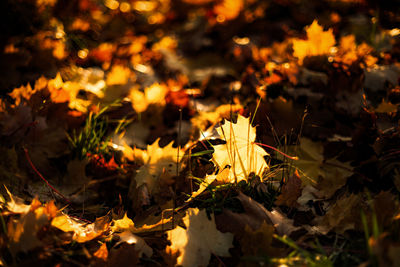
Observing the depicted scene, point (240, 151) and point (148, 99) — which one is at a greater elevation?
point (240, 151)

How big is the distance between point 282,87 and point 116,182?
105 cm

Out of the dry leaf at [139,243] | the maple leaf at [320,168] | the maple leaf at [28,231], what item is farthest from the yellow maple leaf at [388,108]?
the maple leaf at [28,231]

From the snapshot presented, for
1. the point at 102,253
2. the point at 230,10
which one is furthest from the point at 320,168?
the point at 230,10

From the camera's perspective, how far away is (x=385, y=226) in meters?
0.98

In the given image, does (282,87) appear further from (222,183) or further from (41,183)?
(41,183)

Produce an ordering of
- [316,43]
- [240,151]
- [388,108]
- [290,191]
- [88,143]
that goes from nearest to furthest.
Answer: [290,191] → [240,151] → [388,108] → [88,143] → [316,43]

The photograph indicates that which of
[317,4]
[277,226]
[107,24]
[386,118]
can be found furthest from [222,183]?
[107,24]

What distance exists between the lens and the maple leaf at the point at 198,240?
1017 mm

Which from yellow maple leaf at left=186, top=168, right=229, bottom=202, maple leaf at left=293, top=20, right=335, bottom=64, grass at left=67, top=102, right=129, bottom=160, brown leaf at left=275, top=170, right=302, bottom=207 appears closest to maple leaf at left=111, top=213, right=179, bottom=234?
yellow maple leaf at left=186, top=168, right=229, bottom=202

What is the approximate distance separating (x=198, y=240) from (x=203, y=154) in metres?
0.56

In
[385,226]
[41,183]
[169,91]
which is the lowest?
[41,183]

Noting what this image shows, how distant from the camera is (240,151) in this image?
1349 mm

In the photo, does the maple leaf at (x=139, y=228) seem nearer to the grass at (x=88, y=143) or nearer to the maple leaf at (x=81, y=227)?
the maple leaf at (x=81, y=227)

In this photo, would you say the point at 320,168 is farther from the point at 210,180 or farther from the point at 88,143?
the point at 88,143
